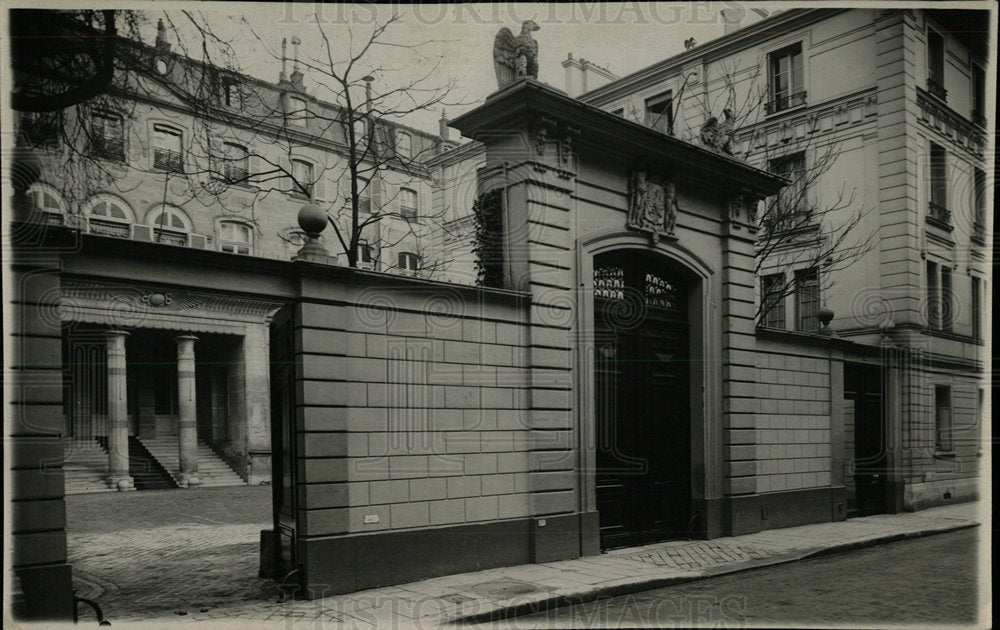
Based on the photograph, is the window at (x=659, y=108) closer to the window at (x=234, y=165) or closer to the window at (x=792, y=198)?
the window at (x=792, y=198)

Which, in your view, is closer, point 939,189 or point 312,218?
point 312,218

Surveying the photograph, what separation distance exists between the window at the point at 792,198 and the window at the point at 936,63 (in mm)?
3569

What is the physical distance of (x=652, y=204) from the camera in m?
11.8

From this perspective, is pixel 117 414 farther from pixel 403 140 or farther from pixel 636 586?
pixel 636 586

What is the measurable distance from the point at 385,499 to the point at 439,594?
124 cm

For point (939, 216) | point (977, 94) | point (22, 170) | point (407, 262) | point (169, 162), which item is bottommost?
point (22, 170)

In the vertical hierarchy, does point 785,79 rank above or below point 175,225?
above

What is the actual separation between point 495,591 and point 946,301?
17.3 metres

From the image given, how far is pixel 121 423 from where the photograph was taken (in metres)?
22.8

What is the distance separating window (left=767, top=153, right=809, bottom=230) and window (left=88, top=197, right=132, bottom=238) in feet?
62.4

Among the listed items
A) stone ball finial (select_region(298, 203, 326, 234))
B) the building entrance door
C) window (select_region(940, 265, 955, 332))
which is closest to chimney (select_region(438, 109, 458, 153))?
stone ball finial (select_region(298, 203, 326, 234))

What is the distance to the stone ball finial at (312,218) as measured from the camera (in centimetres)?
820

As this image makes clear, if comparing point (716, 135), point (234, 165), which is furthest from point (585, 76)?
point (234, 165)

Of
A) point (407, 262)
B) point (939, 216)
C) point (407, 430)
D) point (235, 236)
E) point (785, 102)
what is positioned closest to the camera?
point (407, 430)
